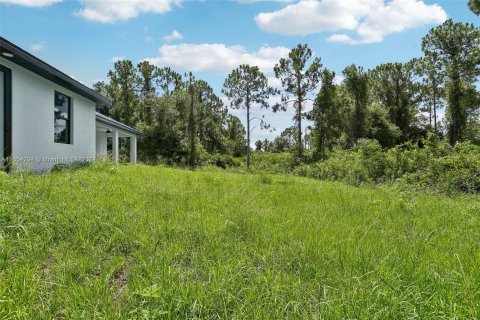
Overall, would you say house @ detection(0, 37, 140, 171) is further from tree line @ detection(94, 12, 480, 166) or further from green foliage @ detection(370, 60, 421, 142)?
→ green foliage @ detection(370, 60, 421, 142)

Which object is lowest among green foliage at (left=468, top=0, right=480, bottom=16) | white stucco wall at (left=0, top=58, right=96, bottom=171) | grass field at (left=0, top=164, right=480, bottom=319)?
grass field at (left=0, top=164, right=480, bottom=319)

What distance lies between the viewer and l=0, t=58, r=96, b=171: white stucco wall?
303 inches

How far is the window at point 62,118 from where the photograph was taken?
1005 centimetres

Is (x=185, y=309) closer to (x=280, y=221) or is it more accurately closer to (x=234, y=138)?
(x=280, y=221)

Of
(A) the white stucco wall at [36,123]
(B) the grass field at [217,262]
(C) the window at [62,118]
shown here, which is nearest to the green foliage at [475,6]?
(B) the grass field at [217,262]

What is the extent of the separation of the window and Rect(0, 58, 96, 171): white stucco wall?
152 millimetres

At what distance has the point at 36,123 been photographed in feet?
28.2

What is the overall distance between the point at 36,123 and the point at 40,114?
0.35m

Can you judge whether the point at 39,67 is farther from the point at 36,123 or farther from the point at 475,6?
the point at 475,6

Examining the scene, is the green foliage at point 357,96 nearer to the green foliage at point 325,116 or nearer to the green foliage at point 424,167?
the green foliage at point 325,116

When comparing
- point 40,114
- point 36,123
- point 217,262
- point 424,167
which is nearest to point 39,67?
point 40,114

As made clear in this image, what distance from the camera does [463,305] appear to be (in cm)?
210

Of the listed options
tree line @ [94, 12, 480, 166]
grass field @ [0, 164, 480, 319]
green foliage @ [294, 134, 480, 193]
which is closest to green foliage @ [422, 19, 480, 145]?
tree line @ [94, 12, 480, 166]

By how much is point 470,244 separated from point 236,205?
3.10 meters
